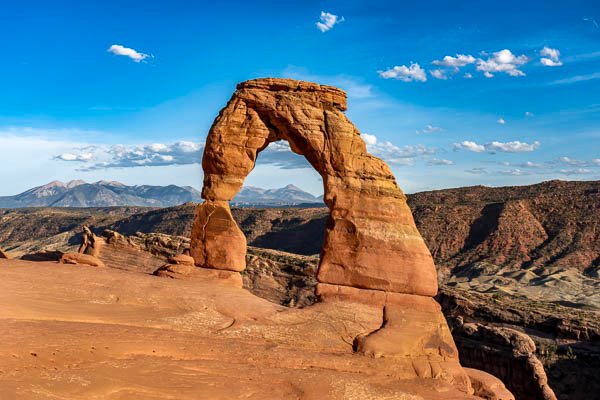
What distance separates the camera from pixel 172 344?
1333 centimetres

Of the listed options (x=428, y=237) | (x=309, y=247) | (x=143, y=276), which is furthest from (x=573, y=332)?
(x=309, y=247)

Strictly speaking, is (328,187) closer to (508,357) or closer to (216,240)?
(216,240)

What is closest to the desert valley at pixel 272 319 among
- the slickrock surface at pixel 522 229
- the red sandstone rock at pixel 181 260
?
the red sandstone rock at pixel 181 260

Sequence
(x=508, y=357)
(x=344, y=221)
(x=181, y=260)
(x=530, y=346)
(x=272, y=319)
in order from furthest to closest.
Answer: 1. (x=530, y=346)
2. (x=508, y=357)
3. (x=181, y=260)
4. (x=344, y=221)
5. (x=272, y=319)

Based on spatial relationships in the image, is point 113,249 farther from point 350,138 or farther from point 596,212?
point 596,212

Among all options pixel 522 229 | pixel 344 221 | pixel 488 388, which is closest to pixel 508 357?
pixel 488 388

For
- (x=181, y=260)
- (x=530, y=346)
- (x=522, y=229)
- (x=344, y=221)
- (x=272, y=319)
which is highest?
(x=344, y=221)

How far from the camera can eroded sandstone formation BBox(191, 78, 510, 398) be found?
57.7 feet

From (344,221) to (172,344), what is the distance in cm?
847

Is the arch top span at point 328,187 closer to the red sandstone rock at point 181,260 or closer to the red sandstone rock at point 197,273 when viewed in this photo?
the red sandstone rock at point 197,273

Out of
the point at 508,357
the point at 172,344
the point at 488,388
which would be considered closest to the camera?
the point at 172,344

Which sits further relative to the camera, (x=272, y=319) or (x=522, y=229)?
(x=522, y=229)

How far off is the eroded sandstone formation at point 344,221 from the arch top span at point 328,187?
4 cm

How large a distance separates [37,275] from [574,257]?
75.6 m
